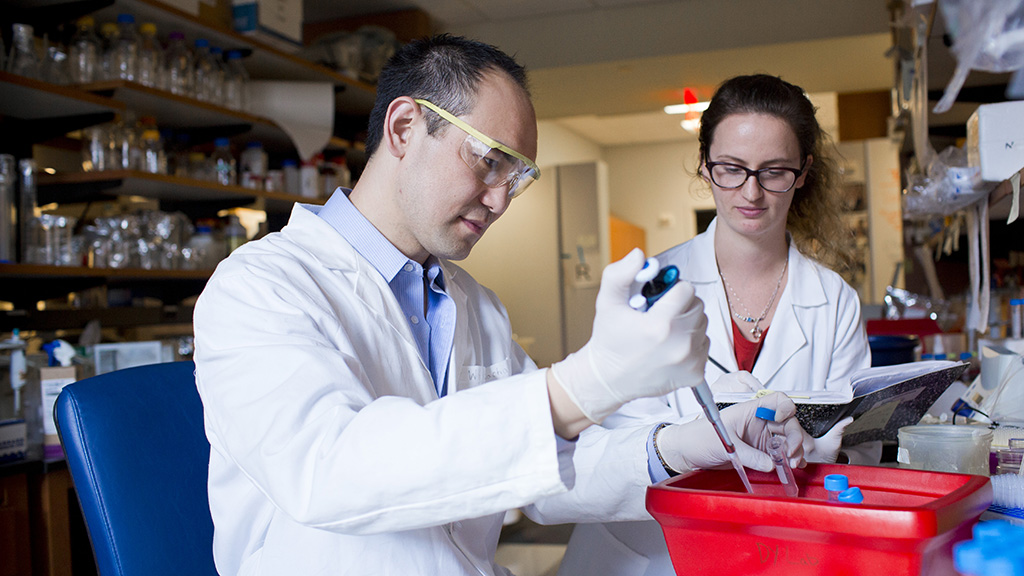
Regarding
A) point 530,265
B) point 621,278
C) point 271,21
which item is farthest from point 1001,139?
point 530,265

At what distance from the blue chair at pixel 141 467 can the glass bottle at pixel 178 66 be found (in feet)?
6.73

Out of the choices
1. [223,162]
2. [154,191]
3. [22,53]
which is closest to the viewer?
[22,53]

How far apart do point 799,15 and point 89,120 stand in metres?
3.68

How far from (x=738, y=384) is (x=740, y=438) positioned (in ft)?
0.91

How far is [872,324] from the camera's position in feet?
9.20

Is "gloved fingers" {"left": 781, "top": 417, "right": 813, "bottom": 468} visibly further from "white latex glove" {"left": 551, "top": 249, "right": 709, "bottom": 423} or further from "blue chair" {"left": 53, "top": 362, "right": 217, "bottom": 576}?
"blue chair" {"left": 53, "top": 362, "right": 217, "bottom": 576}

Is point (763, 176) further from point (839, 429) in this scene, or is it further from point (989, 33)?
point (989, 33)

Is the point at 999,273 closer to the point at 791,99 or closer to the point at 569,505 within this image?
the point at 791,99

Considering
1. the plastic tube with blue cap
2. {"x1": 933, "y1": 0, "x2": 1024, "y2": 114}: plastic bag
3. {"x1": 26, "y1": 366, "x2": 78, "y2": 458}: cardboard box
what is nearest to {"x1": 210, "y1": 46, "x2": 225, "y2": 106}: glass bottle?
{"x1": 26, "y1": 366, "x2": 78, "y2": 458}: cardboard box

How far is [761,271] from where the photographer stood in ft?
6.05

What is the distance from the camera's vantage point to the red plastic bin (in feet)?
2.36

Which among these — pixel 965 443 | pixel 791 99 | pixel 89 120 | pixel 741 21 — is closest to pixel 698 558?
pixel 965 443

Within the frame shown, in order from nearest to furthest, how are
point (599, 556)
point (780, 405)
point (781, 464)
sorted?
point (781, 464) < point (780, 405) < point (599, 556)

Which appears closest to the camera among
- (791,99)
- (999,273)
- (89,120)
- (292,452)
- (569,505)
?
(292,452)
